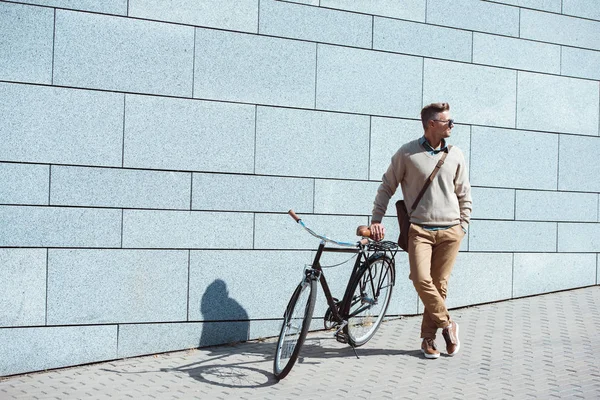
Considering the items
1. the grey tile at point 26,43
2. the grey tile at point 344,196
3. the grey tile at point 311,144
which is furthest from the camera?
the grey tile at point 344,196

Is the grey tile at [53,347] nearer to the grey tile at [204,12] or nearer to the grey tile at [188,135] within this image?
the grey tile at [188,135]

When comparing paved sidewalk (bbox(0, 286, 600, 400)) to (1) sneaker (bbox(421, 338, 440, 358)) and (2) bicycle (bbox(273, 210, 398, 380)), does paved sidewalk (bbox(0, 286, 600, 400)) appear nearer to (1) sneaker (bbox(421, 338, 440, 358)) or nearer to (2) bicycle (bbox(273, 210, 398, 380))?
(1) sneaker (bbox(421, 338, 440, 358))

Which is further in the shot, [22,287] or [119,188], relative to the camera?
[119,188]

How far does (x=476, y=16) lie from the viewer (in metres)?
8.34

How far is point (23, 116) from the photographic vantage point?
6.25m

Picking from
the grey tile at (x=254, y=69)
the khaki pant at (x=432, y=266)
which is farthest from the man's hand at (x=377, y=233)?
the grey tile at (x=254, y=69)

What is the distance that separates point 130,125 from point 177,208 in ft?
2.60

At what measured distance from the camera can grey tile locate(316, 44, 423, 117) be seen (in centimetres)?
749

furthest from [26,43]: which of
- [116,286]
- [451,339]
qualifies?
[451,339]

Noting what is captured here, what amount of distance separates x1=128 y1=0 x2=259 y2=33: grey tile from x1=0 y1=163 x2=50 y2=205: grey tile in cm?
150

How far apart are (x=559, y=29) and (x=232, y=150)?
4.14m

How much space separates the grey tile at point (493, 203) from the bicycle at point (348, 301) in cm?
161

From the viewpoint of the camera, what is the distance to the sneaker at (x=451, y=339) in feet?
21.1

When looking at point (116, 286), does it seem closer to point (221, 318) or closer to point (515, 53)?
point (221, 318)
